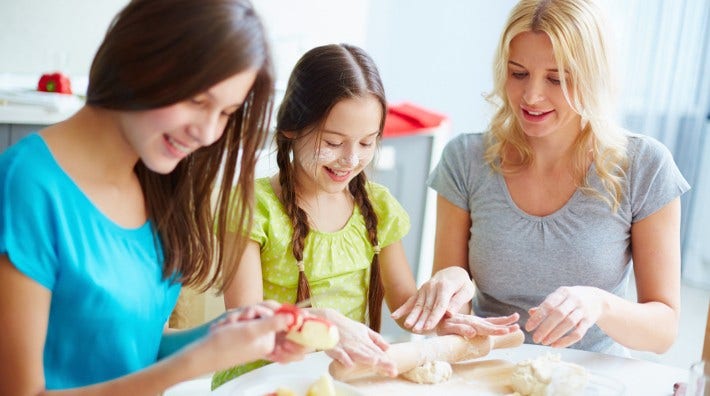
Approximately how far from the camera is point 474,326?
1.35 meters

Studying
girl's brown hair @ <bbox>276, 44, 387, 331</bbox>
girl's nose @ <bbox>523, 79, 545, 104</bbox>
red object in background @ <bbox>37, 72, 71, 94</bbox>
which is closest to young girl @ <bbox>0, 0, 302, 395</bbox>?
girl's brown hair @ <bbox>276, 44, 387, 331</bbox>

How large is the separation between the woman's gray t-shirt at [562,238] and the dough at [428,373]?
1.42 feet

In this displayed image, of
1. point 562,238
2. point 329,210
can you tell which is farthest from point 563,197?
point 329,210

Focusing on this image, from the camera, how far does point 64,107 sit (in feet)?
8.57

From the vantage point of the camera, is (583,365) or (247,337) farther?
(583,365)

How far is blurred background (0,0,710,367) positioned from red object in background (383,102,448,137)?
0.16ft

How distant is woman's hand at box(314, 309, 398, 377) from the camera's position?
1209mm

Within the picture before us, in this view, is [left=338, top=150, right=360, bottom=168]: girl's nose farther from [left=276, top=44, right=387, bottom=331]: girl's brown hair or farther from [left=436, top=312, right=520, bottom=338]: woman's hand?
[left=436, top=312, right=520, bottom=338]: woman's hand

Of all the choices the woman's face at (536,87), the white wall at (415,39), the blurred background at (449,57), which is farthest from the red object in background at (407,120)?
the woman's face at (536,87)

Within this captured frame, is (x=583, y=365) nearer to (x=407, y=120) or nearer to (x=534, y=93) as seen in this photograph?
(x=534, y=93)

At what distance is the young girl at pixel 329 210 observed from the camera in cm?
151

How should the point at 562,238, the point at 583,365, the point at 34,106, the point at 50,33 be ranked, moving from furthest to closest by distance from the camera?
the point at 50,33 → the point at 34,106 → the point at 562,238 → the point at 583,365

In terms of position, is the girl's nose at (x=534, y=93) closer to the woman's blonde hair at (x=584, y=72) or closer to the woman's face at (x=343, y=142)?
the woman's blonde hair at (x=584, y=72)

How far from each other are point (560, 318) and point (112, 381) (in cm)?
72
